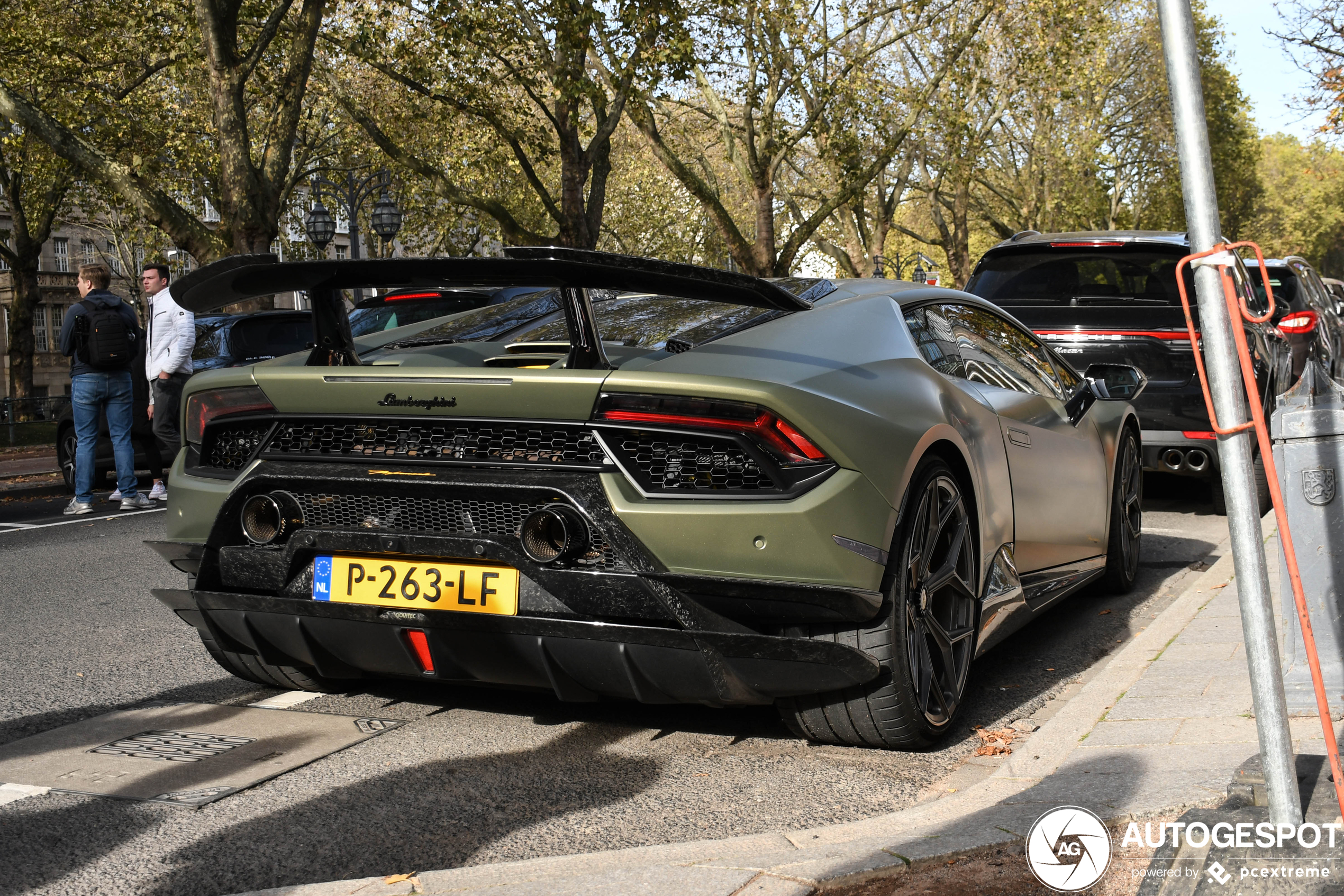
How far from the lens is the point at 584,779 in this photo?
365cm

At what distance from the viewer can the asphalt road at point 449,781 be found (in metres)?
3.08

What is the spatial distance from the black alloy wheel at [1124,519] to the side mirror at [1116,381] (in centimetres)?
23

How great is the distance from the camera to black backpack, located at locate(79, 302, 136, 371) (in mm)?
10562

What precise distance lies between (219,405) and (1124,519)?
4.19 meters

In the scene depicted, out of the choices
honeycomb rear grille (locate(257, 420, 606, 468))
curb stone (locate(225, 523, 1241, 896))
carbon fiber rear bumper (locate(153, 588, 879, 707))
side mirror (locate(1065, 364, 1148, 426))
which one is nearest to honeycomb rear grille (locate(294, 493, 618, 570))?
honeycomb rear grille (locate(257, 420, 606, 468))

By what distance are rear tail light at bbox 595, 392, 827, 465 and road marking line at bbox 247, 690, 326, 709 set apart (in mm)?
1840

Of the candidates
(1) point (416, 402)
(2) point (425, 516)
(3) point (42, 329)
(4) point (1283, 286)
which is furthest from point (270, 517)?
(3) point (42, 329)

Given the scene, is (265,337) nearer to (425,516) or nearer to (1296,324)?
(1296,324)

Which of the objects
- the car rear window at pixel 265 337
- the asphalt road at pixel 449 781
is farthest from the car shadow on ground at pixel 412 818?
the car rear window at pixel 265 337

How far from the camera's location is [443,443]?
358 centimetres

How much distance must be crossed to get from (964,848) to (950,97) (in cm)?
2883

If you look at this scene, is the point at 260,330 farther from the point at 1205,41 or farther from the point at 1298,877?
the point at 1205,41

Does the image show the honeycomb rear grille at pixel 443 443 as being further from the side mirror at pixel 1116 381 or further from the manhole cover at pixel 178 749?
the side mirror at pixel 1116 381

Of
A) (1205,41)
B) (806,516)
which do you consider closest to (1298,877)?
(806,516)
